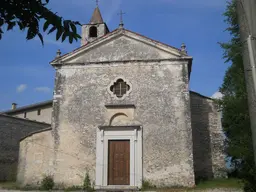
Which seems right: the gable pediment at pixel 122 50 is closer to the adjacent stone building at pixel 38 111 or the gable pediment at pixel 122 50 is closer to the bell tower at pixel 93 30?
the bell tower at pixel 93 30

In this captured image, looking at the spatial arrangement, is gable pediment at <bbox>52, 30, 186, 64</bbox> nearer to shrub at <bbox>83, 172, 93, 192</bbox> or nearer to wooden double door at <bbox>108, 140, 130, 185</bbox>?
wooden double door at <bbox>108, 140, 130, 185</bbox>

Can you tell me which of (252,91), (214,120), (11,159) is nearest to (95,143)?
(214,120)

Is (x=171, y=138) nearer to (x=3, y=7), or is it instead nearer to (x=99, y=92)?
(x=99, y=92)

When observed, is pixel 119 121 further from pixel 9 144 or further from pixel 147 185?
pixel 9 144

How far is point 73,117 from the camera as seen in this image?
14945 mm

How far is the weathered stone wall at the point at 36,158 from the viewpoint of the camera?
47.5 ft

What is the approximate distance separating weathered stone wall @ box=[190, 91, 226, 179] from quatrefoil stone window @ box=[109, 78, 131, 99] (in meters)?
4.61

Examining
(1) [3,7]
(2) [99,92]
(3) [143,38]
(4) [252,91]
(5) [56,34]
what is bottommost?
(4) [252,91]

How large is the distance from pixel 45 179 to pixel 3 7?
500 inches

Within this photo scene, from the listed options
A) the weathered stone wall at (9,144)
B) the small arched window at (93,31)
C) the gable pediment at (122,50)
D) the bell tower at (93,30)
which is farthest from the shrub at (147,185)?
the small arched window at (93,31)

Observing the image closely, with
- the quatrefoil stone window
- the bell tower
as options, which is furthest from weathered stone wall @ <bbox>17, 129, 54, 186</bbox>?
the bell tower

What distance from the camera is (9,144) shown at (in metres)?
21.2

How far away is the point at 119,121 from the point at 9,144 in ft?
34.9

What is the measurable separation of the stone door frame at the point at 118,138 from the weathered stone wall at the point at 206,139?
421 cm
